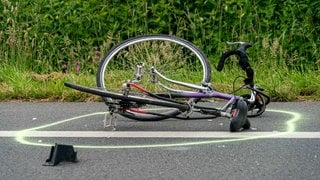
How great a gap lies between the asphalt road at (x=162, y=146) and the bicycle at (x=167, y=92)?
0.13 m

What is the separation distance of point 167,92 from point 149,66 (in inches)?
30.6

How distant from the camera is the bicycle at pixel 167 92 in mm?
5852

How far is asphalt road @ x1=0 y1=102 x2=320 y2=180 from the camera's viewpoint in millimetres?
4672

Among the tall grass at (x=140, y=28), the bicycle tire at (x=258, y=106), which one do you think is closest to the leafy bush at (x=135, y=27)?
the tall grass at (x=140, y=28)

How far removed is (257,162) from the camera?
4.88 meters

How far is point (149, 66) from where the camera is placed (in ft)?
22.3

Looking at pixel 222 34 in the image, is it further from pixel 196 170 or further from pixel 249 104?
pixel 196 170

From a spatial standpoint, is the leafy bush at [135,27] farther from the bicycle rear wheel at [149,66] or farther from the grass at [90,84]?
the bicycle rear wheel at [149,66]

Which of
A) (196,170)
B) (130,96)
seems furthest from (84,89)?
(196,170)

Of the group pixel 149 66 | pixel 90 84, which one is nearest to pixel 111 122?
pixel 149 66

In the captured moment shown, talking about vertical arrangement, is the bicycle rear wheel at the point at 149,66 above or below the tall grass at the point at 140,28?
below

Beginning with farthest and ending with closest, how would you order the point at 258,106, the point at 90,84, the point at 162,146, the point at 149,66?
1. the point at 90,84
2. the point at 149,66
3. the point at 258,106
4. the point at 162,146

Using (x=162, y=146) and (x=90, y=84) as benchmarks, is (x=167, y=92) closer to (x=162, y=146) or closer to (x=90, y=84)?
(x=162, y=146)

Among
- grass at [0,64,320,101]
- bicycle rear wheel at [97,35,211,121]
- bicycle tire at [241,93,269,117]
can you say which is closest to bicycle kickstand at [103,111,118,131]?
bicycle rear wheel at [97,35,211,121]
